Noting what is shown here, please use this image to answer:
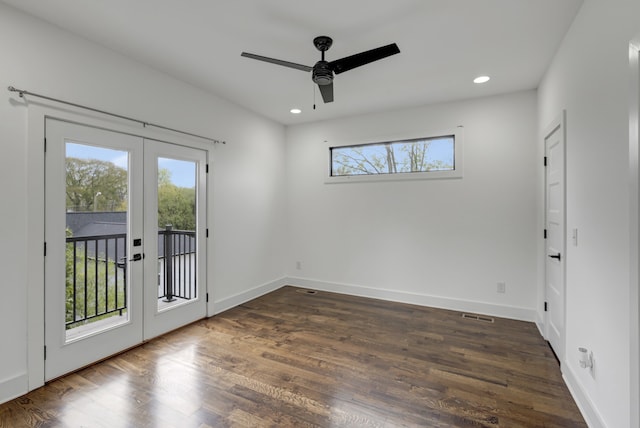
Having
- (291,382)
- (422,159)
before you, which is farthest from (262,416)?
(422,159)

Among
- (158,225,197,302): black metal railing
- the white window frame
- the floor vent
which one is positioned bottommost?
the floor vent

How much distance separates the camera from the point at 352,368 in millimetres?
2637

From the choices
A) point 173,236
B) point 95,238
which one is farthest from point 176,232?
point 95,238

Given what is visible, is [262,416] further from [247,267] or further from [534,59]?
[534,59]

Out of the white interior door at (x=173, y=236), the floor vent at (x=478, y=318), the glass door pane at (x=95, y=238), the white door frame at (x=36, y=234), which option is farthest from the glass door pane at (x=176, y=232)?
the floor vent at (x=478, y=318)

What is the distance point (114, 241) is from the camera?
2879 millimetres

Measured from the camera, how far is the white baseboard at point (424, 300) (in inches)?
150

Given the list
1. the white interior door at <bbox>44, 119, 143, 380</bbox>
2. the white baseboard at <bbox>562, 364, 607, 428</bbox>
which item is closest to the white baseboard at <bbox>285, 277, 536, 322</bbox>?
the white baseboard at <bbox>562, 364, 607, 428</bbox>

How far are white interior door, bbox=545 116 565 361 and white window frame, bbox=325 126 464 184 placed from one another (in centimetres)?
104

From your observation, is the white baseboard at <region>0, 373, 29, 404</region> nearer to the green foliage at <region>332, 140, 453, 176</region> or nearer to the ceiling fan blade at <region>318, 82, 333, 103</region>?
the ceiling fan blade at <region>318, 82, 333, 103</region>

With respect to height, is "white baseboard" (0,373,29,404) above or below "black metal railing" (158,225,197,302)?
below

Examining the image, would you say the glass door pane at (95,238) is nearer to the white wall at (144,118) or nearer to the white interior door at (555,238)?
the white wall at (144,118)

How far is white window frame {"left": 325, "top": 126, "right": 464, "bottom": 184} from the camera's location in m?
4.09

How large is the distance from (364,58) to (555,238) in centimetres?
248
